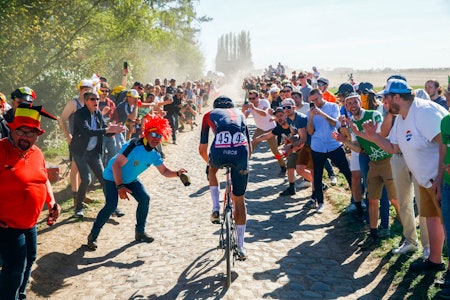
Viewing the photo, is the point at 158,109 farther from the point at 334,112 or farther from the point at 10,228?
the point at 10,228

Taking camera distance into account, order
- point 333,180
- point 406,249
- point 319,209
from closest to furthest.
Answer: point 406,249 < point 319,209 < point 333,180

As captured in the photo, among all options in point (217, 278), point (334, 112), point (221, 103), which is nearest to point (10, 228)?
point (217, 278)

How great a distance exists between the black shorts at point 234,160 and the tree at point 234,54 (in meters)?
159

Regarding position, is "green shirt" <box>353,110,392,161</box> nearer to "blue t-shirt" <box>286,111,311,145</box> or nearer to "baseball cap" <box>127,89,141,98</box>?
"blue t-shirt" <box>286,111,311,145</box>

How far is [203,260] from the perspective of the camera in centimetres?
615

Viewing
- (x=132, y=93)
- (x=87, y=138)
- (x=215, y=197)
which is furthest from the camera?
(x=132, y=93)

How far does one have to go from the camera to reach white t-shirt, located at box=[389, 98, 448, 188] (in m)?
4.88

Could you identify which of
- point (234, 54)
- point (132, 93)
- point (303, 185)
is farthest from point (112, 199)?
point (234, 54)

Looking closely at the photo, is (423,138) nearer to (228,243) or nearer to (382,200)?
(382,200)

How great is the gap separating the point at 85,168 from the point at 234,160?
11.4 ft

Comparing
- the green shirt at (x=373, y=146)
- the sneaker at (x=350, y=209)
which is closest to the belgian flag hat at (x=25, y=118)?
the green shirt at (x=373, y=146)

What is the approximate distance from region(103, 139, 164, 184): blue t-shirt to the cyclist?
851 millimetres

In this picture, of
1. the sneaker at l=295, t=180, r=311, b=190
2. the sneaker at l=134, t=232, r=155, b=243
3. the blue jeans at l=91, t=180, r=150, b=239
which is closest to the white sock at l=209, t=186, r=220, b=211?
the blue jeans at l=91, t=180, r=150, b=239

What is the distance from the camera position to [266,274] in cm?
570
